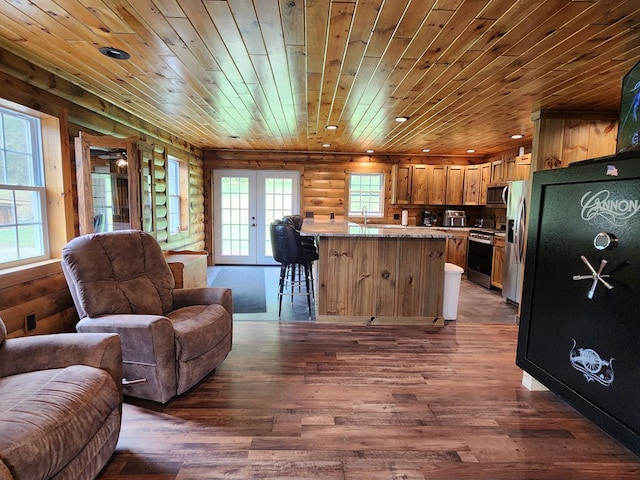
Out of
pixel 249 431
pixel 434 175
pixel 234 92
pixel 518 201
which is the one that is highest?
pixel 234 92

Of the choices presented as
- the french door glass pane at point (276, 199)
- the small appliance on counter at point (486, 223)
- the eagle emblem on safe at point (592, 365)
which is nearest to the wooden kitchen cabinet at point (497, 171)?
the small appliance on counter at point (486, 223)

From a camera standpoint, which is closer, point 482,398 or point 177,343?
point 177,343

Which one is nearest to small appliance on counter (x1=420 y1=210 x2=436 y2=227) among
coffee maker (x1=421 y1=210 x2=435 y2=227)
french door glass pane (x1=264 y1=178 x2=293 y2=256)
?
coffee maker (x1=421 y1=210 x2=435 y2=227)

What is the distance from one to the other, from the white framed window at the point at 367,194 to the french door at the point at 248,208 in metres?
1.13

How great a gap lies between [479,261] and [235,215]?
4.61 metres

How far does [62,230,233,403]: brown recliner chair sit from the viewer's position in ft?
6.63

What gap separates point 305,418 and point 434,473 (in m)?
0.74

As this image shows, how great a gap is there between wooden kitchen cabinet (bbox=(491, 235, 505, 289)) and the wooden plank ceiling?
182 cm

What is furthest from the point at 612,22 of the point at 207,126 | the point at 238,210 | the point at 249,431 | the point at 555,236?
the point at 238,210

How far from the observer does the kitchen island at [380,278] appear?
353 centimetres

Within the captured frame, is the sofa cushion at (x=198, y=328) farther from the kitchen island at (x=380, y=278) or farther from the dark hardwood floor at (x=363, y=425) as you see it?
the kitchen island at (x=380, y=278)

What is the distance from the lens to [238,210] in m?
6.81

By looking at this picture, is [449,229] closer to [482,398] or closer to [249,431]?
[482,398]

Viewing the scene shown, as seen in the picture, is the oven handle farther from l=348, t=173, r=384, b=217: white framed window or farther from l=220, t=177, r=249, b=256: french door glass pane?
l=220, t=177, r=249, b=256: french door glass pane
